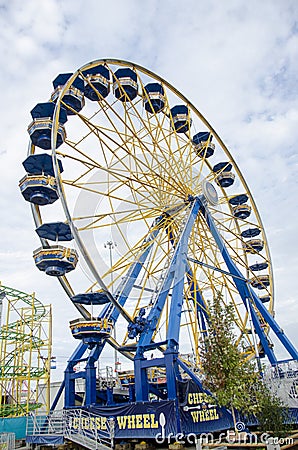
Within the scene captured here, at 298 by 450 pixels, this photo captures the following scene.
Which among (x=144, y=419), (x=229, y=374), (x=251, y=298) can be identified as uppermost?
(x=251, y=298)

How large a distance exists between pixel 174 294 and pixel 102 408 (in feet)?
15.6

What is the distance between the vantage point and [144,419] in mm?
13695

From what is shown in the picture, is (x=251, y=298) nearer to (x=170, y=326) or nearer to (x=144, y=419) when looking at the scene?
(x=170, y=326)

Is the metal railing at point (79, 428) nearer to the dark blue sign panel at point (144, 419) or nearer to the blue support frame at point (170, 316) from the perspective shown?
the dark blue sign panel at point (144, 419)

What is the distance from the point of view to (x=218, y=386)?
1199 centimetres

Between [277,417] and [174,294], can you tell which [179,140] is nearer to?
[174,294]

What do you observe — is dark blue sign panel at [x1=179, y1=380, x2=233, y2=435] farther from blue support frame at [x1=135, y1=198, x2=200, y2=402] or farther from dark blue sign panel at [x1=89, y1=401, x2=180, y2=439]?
blue support frame at [x1=135, y1=198, x2=200, y2=402]

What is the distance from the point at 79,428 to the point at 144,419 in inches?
96.0

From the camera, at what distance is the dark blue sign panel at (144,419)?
43.1 feet

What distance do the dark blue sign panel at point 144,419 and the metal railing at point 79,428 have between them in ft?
0.68

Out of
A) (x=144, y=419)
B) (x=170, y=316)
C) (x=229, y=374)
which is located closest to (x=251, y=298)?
(x=170, y=316)

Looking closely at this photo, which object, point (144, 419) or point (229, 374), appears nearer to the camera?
point (229, 374)

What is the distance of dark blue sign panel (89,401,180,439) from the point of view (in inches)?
517

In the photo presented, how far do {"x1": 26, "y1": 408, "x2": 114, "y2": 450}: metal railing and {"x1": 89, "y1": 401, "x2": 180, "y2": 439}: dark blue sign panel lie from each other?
206mm
